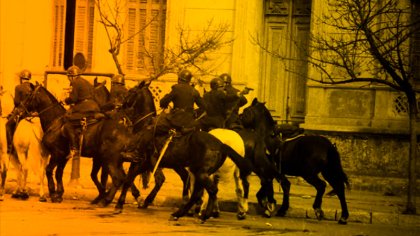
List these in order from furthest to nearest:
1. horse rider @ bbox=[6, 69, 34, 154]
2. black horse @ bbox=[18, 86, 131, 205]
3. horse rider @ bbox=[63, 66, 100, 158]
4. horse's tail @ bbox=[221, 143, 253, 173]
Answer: horse rider @ bbox=[6, 69, 34, 154], horse rider @ bbox=[63, 66, 100, 158], black horse @ bbox=[18, 86, 131, 205], horse's tail @ bbox=[221, 143, 253, 173]

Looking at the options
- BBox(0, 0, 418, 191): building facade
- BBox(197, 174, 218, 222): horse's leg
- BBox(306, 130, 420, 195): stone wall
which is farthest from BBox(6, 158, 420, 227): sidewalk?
BBox(197, 174, 218, 222): horse's leg

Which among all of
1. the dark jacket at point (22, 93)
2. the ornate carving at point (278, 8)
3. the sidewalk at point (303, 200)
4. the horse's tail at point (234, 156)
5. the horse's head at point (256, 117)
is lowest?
the sidewalk at point (303, 200)

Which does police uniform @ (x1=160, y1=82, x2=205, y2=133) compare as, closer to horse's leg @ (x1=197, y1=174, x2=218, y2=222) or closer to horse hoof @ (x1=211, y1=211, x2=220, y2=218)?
horse's leg @ (x1=197, y1=174, x2=218, y2=222)

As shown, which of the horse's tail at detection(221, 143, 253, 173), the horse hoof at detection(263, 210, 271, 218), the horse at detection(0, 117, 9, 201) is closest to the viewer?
the horse's tail at detection(221, 143, 253, 173)

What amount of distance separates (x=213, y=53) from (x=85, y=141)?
7862 mm

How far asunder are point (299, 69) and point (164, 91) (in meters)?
3.73

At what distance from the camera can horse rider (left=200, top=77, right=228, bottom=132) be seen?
1730 centimetres

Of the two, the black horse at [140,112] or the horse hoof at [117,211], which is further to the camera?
the black horse at [140,112]

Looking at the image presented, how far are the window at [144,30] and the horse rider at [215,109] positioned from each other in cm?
793

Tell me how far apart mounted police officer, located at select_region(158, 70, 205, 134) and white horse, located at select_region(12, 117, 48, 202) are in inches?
106

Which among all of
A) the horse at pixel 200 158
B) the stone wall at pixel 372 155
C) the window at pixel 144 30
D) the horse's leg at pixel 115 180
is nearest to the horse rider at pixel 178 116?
the horse at pixel 200 158

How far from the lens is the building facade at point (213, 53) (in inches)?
912

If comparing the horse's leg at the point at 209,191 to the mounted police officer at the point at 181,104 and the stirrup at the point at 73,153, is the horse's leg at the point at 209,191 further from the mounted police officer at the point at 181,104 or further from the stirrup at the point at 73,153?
the stirrup at the point at 73,153

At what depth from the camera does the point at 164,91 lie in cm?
2442
